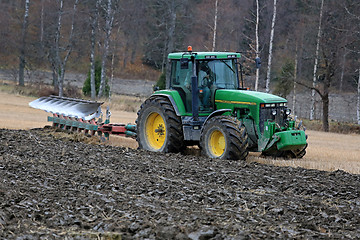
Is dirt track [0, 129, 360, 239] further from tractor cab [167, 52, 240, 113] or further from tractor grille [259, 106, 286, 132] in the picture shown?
tractor cab [167, 52, 240, 113]

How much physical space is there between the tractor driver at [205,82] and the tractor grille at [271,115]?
1317mm

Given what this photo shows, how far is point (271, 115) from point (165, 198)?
4.67 m

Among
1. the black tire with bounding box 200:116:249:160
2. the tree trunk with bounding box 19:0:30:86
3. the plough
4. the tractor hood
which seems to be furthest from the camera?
the tree trunk with bounding box 19:0:30:86

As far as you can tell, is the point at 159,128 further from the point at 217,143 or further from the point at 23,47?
the point at 23,47

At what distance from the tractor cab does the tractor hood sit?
0.23 meters

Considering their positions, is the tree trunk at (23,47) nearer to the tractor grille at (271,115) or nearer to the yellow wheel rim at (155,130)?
the yellow wheel rim at (155,130)

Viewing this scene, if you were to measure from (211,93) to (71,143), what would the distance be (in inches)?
148

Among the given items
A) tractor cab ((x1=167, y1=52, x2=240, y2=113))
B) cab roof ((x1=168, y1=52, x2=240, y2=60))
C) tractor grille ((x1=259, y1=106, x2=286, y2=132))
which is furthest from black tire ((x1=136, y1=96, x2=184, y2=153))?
tractor grille ((x1=259, y1=106, x2=286, y2=132))

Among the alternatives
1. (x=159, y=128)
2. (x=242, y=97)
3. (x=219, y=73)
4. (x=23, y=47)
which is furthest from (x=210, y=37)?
(x=242, y=97)

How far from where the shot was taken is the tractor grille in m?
11.3

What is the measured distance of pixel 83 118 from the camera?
1497cm

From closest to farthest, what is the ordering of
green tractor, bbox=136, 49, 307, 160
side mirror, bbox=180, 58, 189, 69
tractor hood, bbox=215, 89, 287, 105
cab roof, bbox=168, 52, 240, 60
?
green tractor, bbox=136, 49, 307, 160
tractor hood, bbox=215, 89, 287, 105
side mirror, bbox=180, 58, 189, 69
cab roof, bbox=168, 52, 240, 60

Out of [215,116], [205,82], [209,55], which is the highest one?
[209,55]

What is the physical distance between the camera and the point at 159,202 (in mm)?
7199
